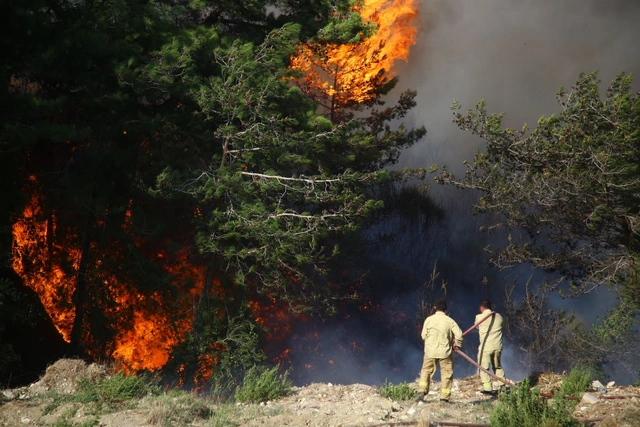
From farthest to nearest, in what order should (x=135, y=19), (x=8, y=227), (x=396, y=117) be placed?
(x=396, y=117)
(x=135, y=19)
(x=8, y=227)

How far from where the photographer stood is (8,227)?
46.3 feet

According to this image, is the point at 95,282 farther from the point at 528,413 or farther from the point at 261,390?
the point at 528,413

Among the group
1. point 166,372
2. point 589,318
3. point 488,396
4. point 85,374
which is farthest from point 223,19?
point 589,318

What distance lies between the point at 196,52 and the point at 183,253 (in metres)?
5.31

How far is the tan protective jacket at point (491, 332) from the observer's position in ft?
40.2

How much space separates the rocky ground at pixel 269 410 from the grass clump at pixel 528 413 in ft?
2.73

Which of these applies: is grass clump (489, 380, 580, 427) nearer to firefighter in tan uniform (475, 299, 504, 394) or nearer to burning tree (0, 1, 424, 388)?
firefighter in tan uniform (475, 299, 504, 394)

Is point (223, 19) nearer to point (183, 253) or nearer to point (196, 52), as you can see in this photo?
point (196, 52)

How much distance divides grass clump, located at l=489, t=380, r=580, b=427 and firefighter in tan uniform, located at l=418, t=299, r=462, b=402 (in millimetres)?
2374

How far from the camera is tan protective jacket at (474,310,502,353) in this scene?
12261 millimetres

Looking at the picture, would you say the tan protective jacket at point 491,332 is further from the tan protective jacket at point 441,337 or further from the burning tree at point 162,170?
the burning tree at point 162,170

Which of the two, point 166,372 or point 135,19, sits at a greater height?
point 135,19

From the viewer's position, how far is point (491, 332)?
40.2 feet

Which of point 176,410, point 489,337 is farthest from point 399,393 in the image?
point 176,410
